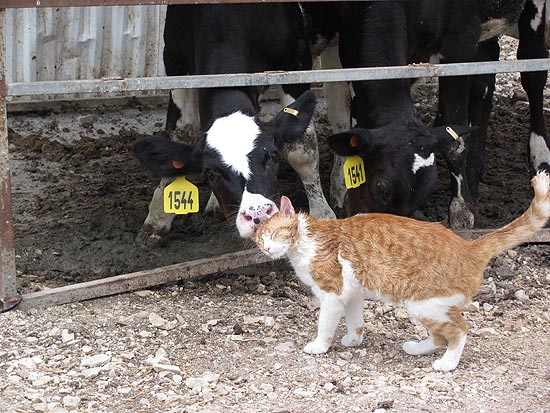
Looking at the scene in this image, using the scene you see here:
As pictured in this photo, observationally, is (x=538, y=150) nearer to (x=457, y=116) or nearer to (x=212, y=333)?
(x=457, y=116)

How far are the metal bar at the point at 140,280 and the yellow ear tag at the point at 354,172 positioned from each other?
734mm

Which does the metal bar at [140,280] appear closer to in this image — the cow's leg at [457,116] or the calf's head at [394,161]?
the calf's head at [394,161]

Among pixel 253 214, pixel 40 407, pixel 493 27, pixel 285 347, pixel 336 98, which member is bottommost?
pixel 40 407

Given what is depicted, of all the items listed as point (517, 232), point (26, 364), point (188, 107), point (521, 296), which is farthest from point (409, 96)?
point (26, 364)

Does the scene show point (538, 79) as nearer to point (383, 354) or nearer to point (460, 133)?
point (460, 133)

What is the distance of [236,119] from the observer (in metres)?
6.19

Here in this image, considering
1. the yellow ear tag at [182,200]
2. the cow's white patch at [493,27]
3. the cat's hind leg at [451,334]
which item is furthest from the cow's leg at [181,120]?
the cat's hind leg at [451,334]

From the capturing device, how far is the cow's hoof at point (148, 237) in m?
7.08

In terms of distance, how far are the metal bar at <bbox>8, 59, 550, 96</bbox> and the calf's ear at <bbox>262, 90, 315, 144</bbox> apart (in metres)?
0.53

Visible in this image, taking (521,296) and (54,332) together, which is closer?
(54,332)

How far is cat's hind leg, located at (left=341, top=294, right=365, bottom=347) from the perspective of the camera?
5.16 m

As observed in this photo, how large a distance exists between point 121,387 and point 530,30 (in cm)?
540

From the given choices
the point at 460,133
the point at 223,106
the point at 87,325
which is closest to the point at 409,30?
the point at 460,133

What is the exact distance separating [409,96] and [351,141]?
71cm
